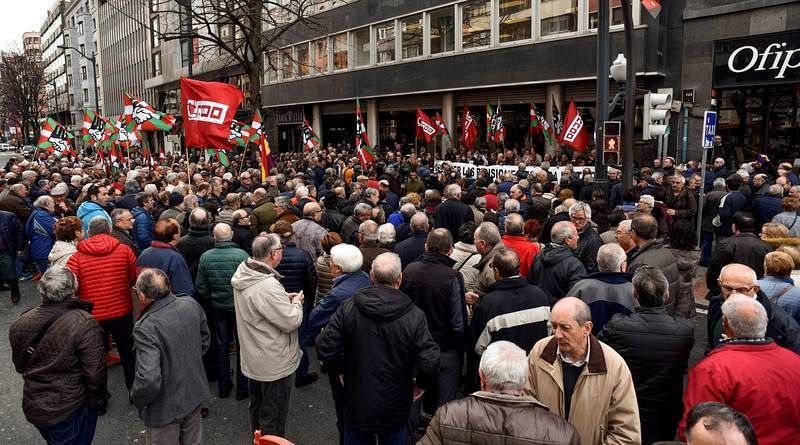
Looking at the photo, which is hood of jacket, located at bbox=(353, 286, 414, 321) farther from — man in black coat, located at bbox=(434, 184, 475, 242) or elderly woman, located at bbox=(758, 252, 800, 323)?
man in black coat, located at bbox=(434, 184, 475, 242)

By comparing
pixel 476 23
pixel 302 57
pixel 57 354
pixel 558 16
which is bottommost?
pixel 57 354

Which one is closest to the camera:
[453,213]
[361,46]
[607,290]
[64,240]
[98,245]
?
[607,290]

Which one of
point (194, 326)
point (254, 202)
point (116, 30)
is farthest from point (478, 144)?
point (116, 30)

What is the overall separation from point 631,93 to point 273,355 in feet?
26.9

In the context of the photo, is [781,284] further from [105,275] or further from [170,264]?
[105,275]

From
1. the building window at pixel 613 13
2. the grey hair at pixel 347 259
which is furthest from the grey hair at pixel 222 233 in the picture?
the building window at pixel 613 13

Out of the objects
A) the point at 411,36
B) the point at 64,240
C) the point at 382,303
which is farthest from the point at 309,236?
the point at 411,36

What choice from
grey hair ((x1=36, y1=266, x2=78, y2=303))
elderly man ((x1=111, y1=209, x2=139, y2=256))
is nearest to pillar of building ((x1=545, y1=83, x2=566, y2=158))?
elderly man ((x1=111, y1=209, x2=139, y2=256))

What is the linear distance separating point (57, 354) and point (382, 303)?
7.32ft

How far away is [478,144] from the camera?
25250 mm

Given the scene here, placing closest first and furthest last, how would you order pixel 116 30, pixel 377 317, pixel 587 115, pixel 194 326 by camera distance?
pixel 377 317 < pixel 194 326 < pixel 587 115 < pixel 116 30

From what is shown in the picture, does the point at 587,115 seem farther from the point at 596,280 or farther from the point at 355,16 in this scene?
the point at 596,280

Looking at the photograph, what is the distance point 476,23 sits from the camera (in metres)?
23.9

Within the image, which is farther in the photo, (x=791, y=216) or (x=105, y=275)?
(x=791, y=216)
